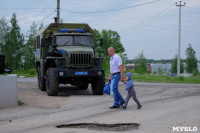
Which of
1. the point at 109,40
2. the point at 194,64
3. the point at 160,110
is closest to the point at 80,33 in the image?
the point at 160,110

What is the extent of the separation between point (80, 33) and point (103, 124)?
8540 millimetres

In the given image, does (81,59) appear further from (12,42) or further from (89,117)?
(12,42)

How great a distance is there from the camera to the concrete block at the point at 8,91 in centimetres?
1067

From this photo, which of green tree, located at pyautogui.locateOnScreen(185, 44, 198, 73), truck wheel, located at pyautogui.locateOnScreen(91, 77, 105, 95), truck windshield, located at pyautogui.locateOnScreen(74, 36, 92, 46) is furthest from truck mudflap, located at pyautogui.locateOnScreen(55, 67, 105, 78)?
green tree, located at pyautogui.locateOnScreen(185, 44, 198, 73)

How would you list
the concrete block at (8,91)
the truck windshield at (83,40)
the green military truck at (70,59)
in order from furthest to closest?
1. the truck windshield at (83,40)
2. the green military truck at (70,59)
3. the concrete block at (8,91)

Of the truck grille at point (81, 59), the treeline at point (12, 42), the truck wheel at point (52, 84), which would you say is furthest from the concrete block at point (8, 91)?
the treeline at point (12, 42)

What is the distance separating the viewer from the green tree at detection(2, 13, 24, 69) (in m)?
74.4

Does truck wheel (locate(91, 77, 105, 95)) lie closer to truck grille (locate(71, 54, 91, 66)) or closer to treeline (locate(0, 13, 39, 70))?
truck grille (locate(71, 54, 91, 66))

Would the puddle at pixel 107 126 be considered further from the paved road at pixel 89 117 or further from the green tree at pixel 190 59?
the green tree at pixel 190 59

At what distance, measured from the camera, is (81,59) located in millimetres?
14438

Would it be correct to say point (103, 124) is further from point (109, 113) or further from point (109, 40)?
point (109, 40)

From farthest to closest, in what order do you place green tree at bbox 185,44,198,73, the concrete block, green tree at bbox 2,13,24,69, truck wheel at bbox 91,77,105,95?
green tree at bbox 185,44,198,73 → green tree at bbox 2,13,24,69 → truck wheel at bbox 91,77,105,95 → the concrete block

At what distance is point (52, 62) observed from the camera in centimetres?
1522

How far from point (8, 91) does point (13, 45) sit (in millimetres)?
65706
